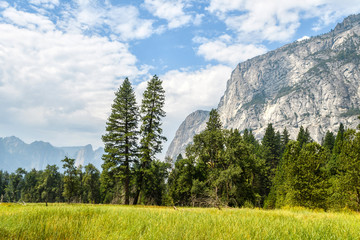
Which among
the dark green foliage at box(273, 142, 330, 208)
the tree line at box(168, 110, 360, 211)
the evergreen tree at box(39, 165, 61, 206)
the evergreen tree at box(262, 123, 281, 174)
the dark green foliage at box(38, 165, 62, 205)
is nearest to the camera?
the tree line at box(168, 110, 360, 211)

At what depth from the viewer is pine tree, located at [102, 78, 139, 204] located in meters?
26.1

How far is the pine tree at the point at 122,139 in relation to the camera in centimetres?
2608

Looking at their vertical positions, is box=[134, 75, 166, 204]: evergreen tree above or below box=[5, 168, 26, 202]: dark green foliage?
above

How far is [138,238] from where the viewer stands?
346 centimetres

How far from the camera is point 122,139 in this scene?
26.9 metres

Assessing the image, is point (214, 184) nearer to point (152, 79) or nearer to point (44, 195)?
point (152, 79)

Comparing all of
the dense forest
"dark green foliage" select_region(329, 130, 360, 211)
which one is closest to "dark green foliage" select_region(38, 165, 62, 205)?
the dense forest

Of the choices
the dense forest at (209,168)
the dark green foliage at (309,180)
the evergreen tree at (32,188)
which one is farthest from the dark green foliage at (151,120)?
the evergreen tree at (32,188)

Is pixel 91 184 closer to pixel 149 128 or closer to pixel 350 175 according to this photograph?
pixel 149 128

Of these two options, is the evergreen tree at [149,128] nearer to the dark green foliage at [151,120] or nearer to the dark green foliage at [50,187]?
the dark green foliage at [151,120]

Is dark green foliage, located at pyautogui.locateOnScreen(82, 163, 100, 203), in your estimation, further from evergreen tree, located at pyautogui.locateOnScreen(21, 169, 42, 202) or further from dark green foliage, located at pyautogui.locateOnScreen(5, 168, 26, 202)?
dark green foliage, located at pyautogui.locateOnScreen(5, 168, 26, 202)

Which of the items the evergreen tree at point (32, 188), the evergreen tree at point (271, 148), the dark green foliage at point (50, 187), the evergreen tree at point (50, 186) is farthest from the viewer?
the evergreen tree at point (32, 188)

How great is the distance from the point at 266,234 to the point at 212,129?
108ft

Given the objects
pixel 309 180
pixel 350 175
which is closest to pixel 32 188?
pixel 309 180
